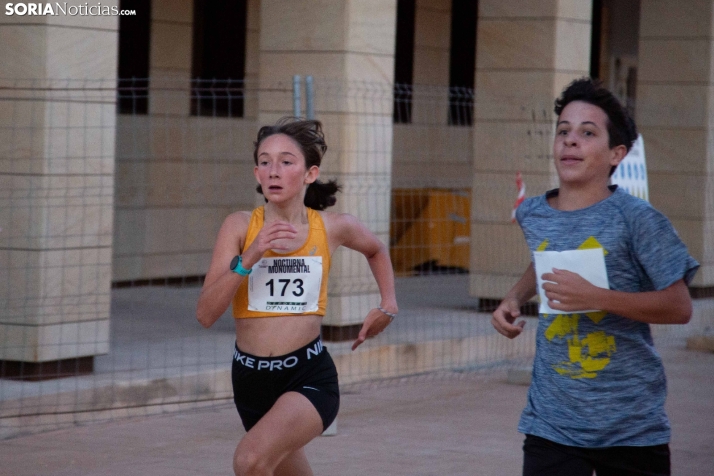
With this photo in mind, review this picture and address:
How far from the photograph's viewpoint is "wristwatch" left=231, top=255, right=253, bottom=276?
4309mm

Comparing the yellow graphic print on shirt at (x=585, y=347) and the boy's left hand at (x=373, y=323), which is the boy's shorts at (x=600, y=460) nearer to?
the yellow graphic print on shirt at (x=585, y=347)

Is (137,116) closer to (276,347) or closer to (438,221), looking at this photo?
(438,221)

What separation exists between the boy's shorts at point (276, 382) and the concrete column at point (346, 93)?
5.11m

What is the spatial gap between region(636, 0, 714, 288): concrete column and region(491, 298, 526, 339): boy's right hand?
10837 millimetres

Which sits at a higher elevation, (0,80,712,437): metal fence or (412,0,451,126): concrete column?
(412,0,451,126): concrete column

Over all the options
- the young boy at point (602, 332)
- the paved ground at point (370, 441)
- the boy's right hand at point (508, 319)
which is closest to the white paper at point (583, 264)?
the young boy at point (602, 332)

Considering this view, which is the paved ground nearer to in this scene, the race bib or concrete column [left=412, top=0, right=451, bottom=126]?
the race bib

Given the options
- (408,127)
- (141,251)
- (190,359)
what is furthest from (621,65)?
(190,359)

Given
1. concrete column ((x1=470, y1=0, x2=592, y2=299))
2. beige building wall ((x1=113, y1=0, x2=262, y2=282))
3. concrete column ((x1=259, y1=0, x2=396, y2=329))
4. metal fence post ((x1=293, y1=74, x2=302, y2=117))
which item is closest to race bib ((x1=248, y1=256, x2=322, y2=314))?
metal fence post ((x1=293, y1=74, x2=302, y2=117))

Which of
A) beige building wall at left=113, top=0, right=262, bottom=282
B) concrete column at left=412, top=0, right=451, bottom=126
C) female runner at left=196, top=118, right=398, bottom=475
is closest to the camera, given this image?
female runner at left=196, top=118, right=398, bottom=475

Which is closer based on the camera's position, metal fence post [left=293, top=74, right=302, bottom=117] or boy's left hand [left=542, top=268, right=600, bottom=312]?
boy's left hand [left=542, top=268, right=600, bottom=312]

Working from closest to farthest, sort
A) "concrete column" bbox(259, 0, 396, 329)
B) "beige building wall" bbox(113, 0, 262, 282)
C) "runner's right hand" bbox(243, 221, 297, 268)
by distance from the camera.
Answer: "runner's right hand" bbox(243, 221, 297, 268) → "concrete column" bbox(259, 0, 396, 329) → "beige building wall" bbox(113, 0, 262, 282)

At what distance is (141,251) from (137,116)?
1.58 metres

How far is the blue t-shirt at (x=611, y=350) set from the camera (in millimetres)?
3775
